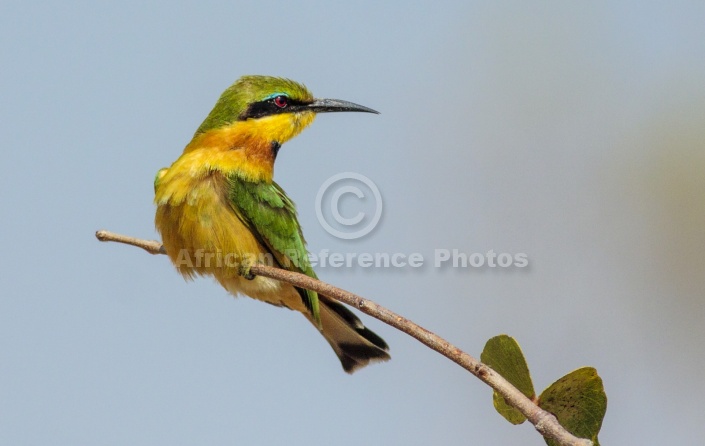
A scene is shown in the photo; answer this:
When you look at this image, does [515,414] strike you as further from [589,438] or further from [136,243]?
[136,243]

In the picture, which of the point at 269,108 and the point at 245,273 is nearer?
the point at 245,273

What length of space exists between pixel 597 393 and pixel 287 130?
6.75 ft

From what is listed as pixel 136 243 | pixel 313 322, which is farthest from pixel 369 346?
pixel 136 243

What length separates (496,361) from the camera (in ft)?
3.89

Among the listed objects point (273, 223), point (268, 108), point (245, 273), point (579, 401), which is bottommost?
point (579, 401)

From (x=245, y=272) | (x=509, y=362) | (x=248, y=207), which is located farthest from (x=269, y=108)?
(x=509, y=362)

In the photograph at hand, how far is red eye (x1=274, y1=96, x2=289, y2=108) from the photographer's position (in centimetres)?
305

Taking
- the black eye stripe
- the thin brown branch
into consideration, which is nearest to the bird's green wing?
the black eye stripe

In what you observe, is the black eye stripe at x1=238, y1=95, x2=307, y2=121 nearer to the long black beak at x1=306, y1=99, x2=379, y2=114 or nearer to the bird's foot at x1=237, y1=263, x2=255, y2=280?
the long black beak at x1=306, y1=99, x2=379, y2=114

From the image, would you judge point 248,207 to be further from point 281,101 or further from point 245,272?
point 281,101

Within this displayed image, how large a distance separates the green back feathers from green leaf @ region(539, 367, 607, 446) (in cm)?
207

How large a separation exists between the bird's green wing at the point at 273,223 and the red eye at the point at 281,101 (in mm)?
296

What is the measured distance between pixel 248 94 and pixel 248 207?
0.44m

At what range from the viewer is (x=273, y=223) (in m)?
2.87
